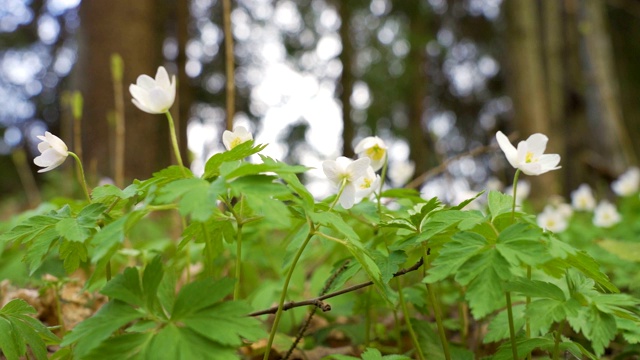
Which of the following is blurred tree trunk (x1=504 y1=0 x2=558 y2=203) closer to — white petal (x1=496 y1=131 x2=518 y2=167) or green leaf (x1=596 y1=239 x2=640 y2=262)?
green leaf (x1=596 y1=239 x2=640 y2=262)

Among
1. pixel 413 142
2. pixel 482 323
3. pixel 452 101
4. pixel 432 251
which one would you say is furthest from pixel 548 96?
pixel 432 251

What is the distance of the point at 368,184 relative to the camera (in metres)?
1.45

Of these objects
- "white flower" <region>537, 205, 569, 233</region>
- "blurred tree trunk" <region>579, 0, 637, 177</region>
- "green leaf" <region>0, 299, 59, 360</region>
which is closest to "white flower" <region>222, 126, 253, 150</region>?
"green leaf" <region>0, 299, 59, 360</region>

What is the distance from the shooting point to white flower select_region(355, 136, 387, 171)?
1.45 m

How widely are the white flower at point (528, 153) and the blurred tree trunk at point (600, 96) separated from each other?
5841 millimetres

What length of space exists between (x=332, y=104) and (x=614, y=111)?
17.5 ft

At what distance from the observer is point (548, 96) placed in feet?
28.1

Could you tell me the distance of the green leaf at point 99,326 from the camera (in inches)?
33.2

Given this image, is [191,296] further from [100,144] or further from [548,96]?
[548,96]

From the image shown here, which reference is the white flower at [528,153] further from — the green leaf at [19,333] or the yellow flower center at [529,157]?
the green leaf at [19,333]

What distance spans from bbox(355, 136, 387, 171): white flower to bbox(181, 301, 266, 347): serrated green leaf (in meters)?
0.68

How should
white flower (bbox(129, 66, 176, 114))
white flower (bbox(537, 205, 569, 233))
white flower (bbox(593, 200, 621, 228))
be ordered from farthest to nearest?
white flower (bbox(593, 200, 621, 228)), white flower (bbox(537, 205, 569, 233)), white flower (bbox(129, 66, 176, 114))

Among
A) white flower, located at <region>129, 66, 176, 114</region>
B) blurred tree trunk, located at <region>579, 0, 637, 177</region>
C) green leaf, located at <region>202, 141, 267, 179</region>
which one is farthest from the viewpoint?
blurred tree trunk, located at <region>579, 0, 637, 177</region>

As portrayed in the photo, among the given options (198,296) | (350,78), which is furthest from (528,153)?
(350,78)
